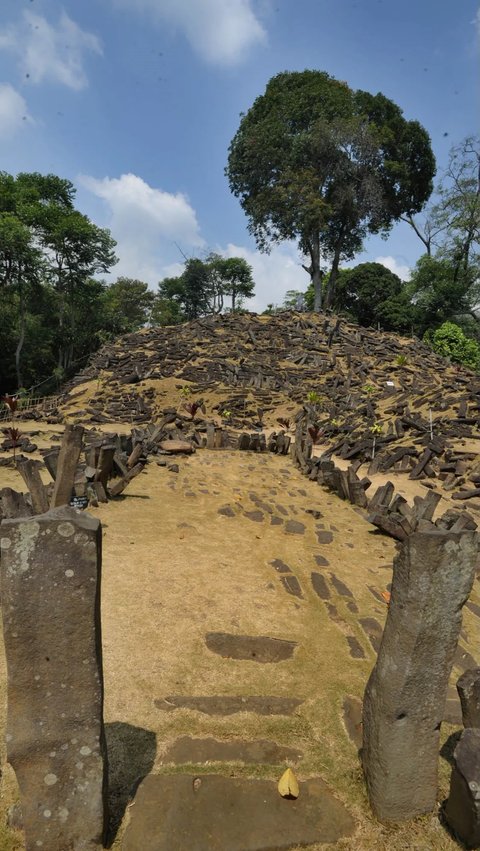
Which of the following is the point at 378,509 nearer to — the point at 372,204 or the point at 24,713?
the point at 24,713

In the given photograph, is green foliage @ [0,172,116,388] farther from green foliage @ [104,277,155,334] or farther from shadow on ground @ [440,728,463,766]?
shadow on ground @ [440,728,463,766]

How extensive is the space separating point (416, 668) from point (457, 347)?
32.9m

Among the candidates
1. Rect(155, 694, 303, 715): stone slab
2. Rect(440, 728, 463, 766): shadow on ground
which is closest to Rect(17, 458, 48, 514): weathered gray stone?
Rect(155, 694, 303, 715): stone slab

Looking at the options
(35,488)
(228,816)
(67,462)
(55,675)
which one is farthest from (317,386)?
(55,675)

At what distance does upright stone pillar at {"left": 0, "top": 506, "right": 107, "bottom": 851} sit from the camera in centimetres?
233

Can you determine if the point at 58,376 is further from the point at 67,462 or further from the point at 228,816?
the point at 228,816

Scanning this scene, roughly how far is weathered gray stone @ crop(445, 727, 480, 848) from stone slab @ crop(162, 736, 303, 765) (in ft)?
→ 3.62

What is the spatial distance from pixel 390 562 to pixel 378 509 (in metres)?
1.85

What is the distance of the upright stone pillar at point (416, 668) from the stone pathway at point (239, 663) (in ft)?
1.33

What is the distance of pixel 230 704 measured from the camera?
383 centimetres

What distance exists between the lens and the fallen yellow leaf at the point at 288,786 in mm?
2941

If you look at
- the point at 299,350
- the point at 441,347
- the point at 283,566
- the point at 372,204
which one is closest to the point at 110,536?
the point at 283,566

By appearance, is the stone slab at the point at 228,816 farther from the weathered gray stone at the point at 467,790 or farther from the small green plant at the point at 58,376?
the small green plant at the point at 58,376

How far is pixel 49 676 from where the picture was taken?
242cm
